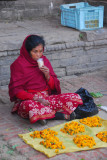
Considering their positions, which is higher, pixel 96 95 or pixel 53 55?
pixel 53 55

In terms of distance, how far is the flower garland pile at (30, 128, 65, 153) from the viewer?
11.4ft

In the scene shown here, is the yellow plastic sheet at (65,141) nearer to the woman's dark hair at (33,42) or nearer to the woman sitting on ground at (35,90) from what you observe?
the woman sitting on ground at (35,90)

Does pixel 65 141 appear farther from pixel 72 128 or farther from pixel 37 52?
pixel 37 52

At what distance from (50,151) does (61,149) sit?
14 centimetres

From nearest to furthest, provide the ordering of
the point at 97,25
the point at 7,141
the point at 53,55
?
the point at 7,141, the point at 53,55, the point at 97,25

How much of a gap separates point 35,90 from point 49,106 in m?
0.33

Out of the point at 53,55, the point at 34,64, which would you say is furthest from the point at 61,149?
the point at 53,55

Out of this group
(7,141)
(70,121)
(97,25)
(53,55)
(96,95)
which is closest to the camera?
(7,141)

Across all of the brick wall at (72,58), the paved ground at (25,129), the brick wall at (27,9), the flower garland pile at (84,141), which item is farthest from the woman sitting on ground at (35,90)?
the brick wall at (27,9)

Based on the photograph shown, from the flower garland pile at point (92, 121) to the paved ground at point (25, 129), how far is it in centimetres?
26

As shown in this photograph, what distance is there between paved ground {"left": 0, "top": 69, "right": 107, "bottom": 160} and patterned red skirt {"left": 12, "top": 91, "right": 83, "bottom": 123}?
15cm

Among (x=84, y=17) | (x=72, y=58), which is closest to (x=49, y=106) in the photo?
(x=72, y=58)

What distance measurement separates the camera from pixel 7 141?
370 cm

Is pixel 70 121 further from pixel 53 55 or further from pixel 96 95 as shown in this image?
pixel 53 55
